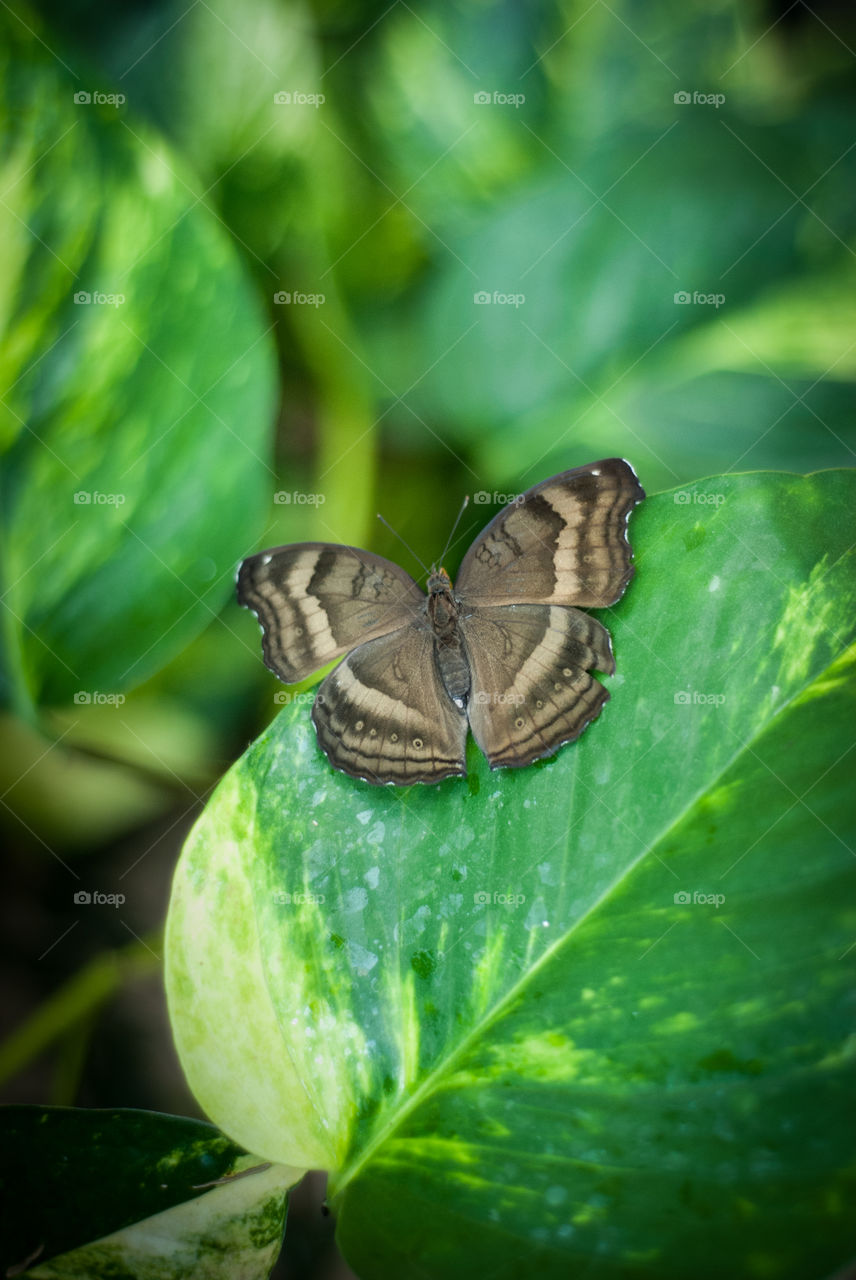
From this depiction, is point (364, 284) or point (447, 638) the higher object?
point (364, 284)

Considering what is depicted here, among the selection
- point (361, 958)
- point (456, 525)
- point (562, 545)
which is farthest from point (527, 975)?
point (456, 525)

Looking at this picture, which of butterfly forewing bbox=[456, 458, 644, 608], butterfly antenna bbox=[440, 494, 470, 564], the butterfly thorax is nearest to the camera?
butterfly forewing bbox=[456, 458, 644, 608]

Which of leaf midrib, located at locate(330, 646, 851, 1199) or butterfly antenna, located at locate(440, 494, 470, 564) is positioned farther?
butterfly antenna, located at locate(440, 494, 470, 564)

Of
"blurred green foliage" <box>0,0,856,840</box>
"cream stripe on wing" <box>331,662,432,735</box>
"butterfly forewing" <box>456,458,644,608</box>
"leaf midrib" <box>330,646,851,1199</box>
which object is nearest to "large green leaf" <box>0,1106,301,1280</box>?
"leaf midrib" <box>330,646,851,1199</box>

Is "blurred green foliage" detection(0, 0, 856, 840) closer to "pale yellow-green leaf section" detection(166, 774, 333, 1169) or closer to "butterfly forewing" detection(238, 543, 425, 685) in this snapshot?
"butterfly forewing" detection(238, 543, 425, 685)

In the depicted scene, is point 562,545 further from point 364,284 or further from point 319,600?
point 364,284

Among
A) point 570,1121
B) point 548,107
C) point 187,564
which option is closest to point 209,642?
point 187,564
